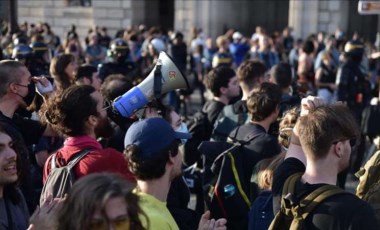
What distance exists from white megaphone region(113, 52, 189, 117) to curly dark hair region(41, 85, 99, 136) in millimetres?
312

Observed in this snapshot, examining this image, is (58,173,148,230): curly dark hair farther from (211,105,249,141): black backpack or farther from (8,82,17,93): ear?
(211,105,249,141): black backpack

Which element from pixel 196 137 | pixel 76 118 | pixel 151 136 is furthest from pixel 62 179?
pixel 196 137

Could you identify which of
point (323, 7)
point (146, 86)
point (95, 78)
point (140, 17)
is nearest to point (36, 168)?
point (146, 86)

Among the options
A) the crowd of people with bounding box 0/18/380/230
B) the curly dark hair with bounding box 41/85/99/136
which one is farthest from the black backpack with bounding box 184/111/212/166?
the curly dark hair with bounding box 41/85/99/136

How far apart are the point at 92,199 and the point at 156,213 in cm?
66

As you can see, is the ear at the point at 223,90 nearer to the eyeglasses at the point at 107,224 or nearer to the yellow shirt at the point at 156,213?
the yellow shirt at the point at 156,213

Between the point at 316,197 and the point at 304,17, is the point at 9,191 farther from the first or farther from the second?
the point at 304,17

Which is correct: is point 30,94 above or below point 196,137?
above

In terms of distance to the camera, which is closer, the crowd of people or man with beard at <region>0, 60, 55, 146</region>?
the crowd of people

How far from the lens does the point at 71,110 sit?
15.9 ft

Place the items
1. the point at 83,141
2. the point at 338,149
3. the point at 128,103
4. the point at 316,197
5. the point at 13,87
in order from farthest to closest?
the point at 13,87, the point at 128,103, the point at 83,141, the point at 338,149, the point at 316,197

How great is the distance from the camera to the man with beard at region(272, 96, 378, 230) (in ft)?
11.1

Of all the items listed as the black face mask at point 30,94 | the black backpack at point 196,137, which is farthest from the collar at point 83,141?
the black backpack at point 196,137

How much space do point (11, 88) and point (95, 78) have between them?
7.47 feet
